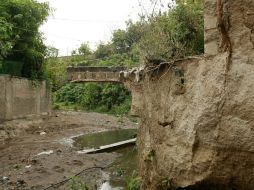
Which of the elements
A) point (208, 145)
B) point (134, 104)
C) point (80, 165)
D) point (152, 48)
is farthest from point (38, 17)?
point (208, 145)

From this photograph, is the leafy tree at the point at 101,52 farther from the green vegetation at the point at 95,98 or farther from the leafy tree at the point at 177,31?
the leafy tree at the point at 177,31

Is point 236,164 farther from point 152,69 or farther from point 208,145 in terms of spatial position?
point 152,69

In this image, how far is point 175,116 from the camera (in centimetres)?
590

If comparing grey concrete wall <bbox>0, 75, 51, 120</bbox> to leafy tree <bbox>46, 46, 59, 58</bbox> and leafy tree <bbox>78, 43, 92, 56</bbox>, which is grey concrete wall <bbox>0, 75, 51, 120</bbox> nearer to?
leafy tree <bbox>46, 46, 59, 58</bbox>

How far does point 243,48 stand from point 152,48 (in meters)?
2.32

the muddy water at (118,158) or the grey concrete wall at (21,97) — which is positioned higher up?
the grey concrete wall at (21,97)

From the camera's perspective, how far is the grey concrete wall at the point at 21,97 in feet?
63.2

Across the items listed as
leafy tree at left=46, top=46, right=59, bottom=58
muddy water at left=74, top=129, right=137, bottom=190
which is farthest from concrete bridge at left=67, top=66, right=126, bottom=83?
muddy water at left=74, top=129, right=137, bottom=190

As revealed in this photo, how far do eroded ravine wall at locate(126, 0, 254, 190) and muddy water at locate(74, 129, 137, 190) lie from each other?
498 cm

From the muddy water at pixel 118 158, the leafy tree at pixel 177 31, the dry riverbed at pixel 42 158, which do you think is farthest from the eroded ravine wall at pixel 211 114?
the muddy water at pixel 118 158

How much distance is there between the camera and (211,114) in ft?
16.2

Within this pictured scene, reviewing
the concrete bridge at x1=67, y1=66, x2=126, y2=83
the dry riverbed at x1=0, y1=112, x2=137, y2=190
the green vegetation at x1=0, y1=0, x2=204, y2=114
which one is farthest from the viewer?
the concrete bridge at x1=67, y1=66, x2=126, y2=83

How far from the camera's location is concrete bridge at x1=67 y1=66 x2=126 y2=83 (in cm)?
2658

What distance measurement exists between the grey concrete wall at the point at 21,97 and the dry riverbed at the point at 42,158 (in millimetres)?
507
